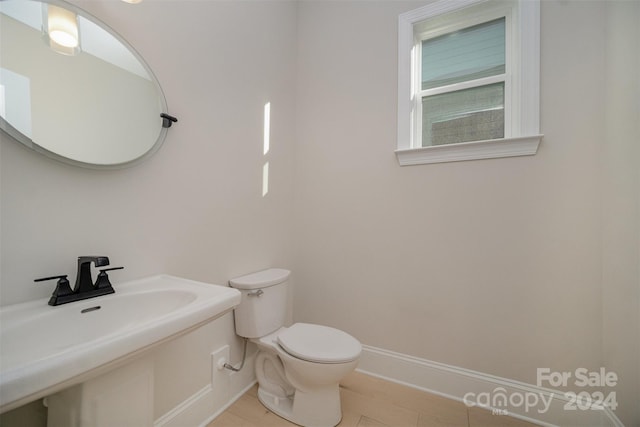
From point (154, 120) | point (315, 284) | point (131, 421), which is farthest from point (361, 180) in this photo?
point (131, 421)

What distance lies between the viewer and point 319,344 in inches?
52.4

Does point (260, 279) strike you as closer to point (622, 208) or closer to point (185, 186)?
point (185, 186)

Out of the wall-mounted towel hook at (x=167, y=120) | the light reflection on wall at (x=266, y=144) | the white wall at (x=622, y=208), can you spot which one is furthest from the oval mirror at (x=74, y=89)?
the white wall at (x=622, y=208)

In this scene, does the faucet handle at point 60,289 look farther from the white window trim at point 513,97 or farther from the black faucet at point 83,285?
the white window trim at point 513,97

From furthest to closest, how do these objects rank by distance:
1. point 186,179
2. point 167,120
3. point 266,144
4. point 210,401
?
point 266,144 → point 210,401 → point 186,179 → point 167,120

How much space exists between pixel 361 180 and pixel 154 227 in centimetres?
125

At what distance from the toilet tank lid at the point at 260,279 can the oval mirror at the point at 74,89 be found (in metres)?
0.78

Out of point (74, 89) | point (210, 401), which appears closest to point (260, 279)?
point (210, 401)

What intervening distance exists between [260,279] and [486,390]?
4.68ft

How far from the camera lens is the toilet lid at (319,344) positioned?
3.98 feet

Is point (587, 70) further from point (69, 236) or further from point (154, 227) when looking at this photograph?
point (69, 236)

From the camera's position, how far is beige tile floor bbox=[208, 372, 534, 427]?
133 centimetres

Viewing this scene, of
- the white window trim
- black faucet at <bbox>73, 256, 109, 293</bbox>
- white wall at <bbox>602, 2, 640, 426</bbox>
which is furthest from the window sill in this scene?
black faucet at <bbox>73, 256, 109, 293</bbox>

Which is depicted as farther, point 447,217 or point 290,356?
point 447,217
